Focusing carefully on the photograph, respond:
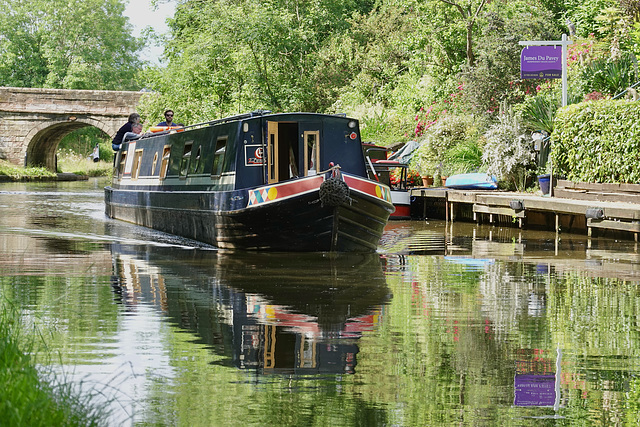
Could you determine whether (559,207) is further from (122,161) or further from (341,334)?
(122,161)

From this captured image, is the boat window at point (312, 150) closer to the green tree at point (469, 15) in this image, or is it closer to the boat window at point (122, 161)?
the boat window at point (122, 161)

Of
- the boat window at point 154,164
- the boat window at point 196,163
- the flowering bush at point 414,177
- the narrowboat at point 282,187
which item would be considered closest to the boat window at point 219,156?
the narrowboat at point 282,187

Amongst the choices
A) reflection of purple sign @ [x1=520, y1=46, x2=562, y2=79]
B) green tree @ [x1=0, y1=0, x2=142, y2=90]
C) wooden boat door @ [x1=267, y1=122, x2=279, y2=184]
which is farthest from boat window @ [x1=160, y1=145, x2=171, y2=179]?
green tree @ [x1=0, y1=0, x2=142, y2=90]

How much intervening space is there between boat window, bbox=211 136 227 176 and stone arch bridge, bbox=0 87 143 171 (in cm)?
2779

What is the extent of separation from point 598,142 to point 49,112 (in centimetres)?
3132

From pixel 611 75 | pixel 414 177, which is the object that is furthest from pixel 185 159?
pixel 414 177

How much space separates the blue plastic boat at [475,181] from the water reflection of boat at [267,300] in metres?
8.38

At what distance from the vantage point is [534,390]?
17.4 ft

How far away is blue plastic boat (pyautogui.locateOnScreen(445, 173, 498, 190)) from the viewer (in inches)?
827

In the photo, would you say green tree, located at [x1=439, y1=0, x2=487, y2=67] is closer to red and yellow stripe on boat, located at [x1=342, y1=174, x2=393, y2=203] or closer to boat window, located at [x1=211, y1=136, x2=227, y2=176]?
boat window, located at [x1=211, y1=136, x2=227, y2=176]

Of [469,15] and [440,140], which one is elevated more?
[469,15]

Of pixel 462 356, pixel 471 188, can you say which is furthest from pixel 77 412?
pixel 471 188

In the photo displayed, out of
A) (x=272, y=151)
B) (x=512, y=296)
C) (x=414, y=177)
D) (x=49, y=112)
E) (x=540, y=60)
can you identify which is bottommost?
(x=512, y=296)

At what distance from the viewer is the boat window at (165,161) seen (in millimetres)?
17188
